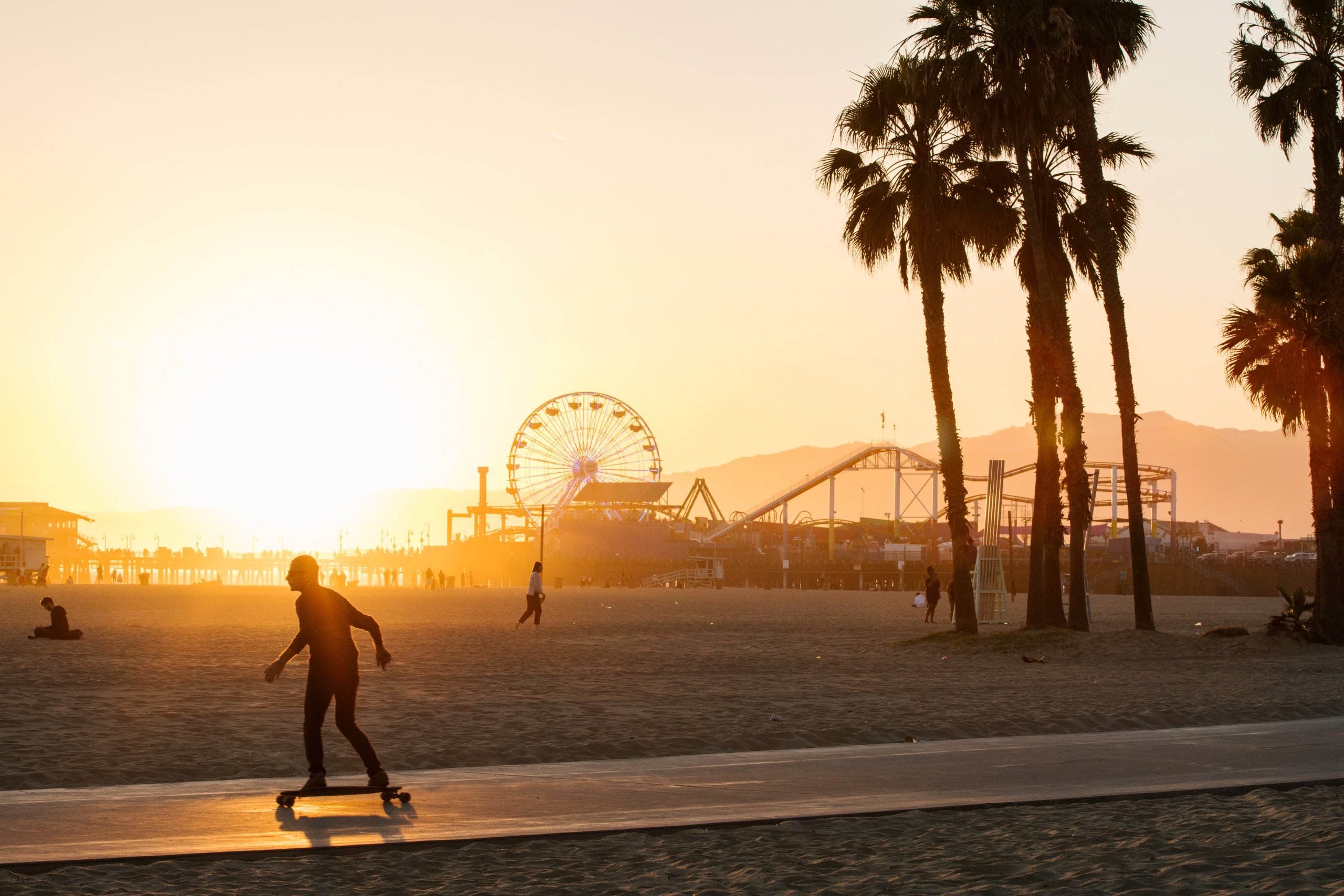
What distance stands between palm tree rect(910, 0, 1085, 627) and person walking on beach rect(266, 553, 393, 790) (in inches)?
717

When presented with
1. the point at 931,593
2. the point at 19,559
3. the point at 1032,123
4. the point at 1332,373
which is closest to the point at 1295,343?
the point at 1332,373

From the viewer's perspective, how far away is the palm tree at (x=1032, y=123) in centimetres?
2386

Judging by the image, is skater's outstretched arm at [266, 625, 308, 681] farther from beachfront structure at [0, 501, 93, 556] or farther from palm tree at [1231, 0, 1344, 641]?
beachfront structure at [0, 501, 93, 556]

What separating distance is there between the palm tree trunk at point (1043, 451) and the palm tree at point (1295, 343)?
10.8 ft

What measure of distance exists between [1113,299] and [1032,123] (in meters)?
3.41

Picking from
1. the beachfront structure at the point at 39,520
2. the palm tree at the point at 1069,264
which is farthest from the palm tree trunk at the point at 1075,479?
the beachfront structure at the point at 39,520

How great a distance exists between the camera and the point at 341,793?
322 inches

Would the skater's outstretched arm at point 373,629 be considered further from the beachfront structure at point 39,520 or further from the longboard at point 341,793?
the beachfront structure at point 39,520

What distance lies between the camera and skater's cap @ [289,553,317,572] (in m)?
8.11

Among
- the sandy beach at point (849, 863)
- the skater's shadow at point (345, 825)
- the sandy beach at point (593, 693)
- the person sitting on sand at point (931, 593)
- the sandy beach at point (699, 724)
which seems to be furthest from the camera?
the person sitting on sand at point (931, 593)

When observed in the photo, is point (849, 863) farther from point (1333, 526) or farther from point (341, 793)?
point (1333, 526)

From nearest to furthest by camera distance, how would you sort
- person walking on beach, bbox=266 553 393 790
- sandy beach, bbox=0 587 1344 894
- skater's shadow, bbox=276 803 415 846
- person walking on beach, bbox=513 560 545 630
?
sandy beach, bbox=0 587 1344 894 < skater's shadow, bbox=276 803 415 846 < person walking on beach, bbox=266 553 393 790 < person walking on beach, bbox=513 560 545 630

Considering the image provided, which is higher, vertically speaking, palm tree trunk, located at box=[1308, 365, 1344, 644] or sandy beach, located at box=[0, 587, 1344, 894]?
palm tree trunk, located at box=[1308, 365, 1344, 644]

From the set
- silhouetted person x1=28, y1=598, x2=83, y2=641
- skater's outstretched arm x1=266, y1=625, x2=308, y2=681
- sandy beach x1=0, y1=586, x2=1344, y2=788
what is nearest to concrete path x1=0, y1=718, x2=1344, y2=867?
skater's outstretched arm x1=266, y1=625, x2=308, y2=681
